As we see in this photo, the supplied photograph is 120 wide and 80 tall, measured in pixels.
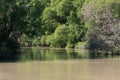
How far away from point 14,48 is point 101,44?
1038cm

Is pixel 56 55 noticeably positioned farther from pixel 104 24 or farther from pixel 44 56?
pixel 104 24

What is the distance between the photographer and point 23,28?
146 feet

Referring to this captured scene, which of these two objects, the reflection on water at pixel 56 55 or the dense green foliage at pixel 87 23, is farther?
the dense green foliage at pixel 87 23

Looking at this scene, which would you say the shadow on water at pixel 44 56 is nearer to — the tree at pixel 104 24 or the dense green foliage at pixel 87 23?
the dense green foliage at pixel 87 23

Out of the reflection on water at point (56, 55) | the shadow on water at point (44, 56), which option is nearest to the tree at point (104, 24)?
the shadow on water at point (44, 56)

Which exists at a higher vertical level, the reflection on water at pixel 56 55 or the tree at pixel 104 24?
the tree at pixel 104 24

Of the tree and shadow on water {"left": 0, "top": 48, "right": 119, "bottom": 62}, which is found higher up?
the tree

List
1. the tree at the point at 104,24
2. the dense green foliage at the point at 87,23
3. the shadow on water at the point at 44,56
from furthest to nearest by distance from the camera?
the tree at the point at 104,24
the dense green foliage at the point at 87,23
the shadow on water at the point at 44,56

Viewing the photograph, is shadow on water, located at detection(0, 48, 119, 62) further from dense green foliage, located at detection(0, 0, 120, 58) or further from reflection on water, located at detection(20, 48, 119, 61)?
dense green foliage, located at detection(0, 0, 120, 58)

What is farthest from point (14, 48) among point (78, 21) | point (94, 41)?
point (78, 21)

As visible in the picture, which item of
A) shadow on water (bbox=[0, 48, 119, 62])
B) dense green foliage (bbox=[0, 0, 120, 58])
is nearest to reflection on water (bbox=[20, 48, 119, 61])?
shadow on water (bbox=[0, 48, 119, 62])

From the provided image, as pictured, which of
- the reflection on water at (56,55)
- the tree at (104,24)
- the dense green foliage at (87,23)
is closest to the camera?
the reflection on water at (56,55)

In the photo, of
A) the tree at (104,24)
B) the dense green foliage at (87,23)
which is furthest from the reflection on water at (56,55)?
the dense green foliage at (87,23)

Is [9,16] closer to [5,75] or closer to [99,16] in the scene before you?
[99,16]
